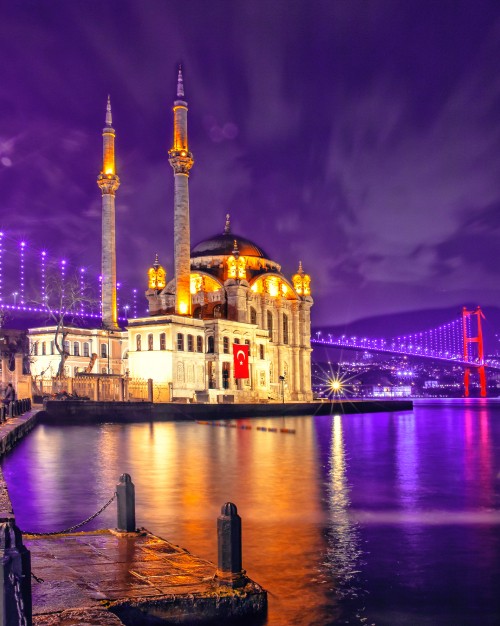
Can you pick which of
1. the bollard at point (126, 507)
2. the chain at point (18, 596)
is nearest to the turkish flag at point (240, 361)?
the bollard at point (126, 507)

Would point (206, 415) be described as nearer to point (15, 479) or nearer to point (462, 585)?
point (15, 479)

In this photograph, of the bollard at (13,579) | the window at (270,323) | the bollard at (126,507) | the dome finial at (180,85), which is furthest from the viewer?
the window at (270,323)

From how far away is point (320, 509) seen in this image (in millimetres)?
16188

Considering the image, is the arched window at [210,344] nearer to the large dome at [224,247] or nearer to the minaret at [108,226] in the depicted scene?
the minaret at [108,226]

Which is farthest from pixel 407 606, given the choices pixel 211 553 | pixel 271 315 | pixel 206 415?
pixel 271 315

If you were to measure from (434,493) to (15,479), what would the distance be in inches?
430

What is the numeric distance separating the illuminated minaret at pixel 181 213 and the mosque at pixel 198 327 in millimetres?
87

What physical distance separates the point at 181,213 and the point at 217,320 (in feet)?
33.1

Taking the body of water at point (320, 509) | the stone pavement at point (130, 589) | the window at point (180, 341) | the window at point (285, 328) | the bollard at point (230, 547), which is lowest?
the body of water at point (320, 509)

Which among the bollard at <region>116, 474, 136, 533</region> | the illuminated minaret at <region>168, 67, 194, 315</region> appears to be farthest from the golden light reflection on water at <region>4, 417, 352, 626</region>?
the illuminated minaret at <region>168, 67, 194, 315</region>

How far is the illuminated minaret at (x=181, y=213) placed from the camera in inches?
2630

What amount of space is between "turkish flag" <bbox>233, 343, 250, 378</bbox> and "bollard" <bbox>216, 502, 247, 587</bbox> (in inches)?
2408

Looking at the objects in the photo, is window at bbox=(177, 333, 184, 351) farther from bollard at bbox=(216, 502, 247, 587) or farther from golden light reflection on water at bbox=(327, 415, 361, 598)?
bollard at bbox=(216, 502, 247, 587)

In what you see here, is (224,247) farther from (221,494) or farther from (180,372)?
(221,494)
